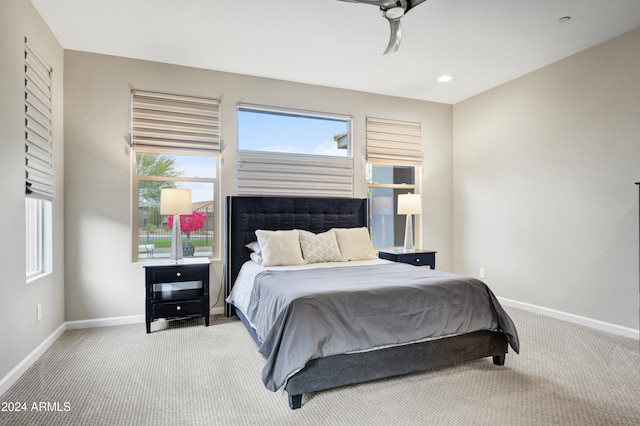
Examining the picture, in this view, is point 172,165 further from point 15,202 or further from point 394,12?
point 394,12

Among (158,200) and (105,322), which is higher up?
(158,200)

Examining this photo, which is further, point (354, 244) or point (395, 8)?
point (354, 244)

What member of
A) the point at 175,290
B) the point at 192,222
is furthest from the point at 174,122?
the point at 175,290

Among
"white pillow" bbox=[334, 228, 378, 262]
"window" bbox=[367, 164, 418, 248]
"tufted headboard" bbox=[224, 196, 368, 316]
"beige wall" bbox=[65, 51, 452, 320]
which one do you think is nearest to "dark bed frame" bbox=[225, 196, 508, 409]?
"tufted headboard" bbox=[224, 196, 368, 316]

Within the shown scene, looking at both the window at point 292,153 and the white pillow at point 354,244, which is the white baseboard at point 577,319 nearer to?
the white pillow at point 354,244

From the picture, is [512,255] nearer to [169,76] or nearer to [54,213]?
[169,76]

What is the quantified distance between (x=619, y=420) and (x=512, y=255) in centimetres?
277

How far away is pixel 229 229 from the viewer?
13.8 ft

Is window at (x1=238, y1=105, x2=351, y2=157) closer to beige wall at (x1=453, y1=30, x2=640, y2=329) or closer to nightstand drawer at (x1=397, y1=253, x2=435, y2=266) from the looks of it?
nightstand drawer at (x1=397, y1=253, x2=435, y2=266)

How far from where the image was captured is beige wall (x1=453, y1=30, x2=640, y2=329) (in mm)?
3551

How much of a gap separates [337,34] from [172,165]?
2.32 metres

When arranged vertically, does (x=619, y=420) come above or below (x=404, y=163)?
below

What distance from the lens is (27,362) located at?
2.80 metres

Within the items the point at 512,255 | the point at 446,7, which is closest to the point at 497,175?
the point at 512,255
